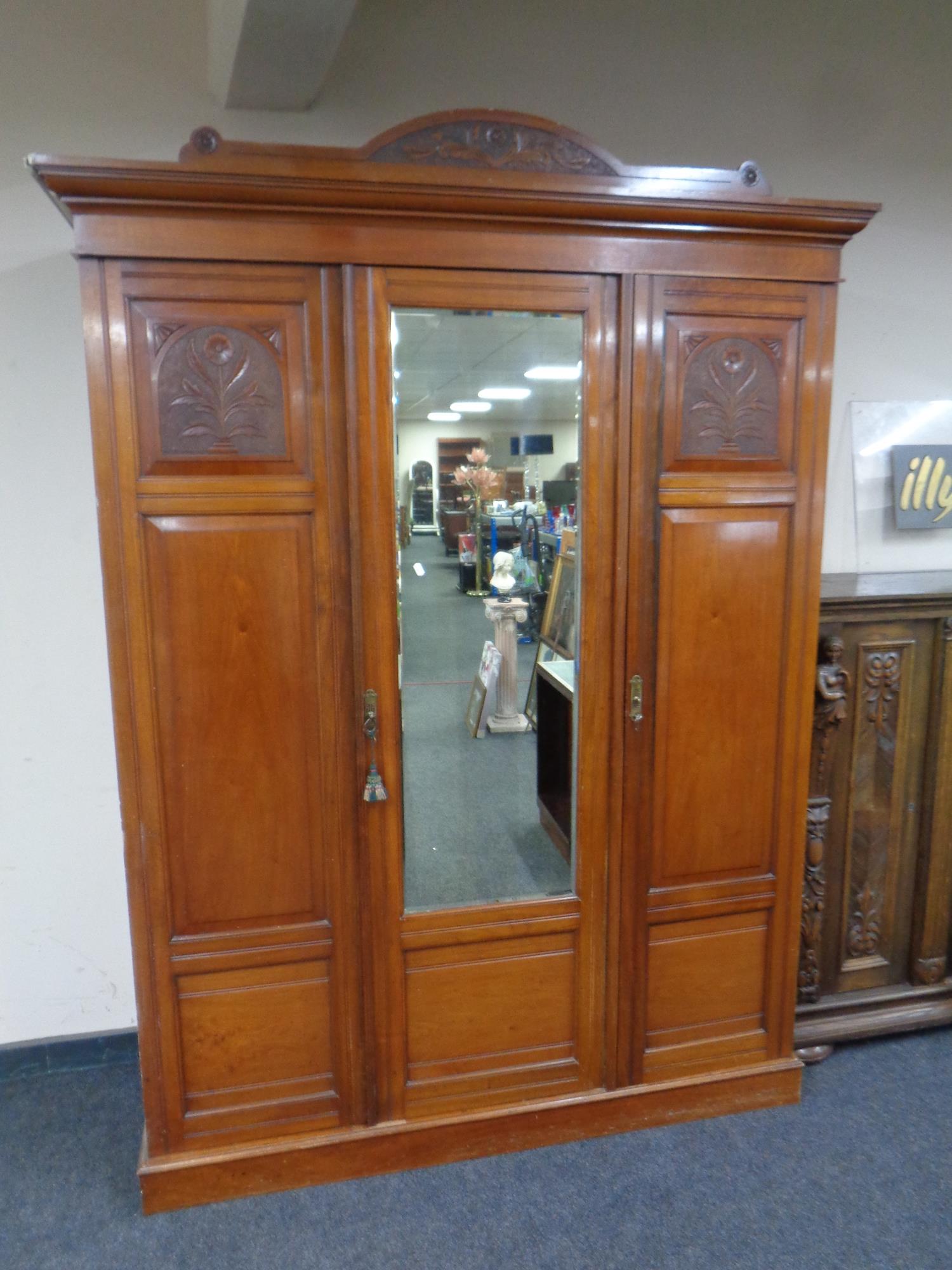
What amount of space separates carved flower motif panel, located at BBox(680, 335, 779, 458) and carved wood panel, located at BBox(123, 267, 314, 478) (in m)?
0.84

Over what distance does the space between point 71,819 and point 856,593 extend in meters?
2.22

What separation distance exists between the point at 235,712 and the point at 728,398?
4.30ft

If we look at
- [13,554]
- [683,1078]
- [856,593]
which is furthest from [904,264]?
[13,554]

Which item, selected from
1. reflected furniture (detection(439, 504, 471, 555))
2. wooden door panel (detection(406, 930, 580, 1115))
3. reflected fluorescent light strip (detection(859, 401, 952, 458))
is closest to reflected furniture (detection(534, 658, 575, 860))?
wooden door panel (detection(406, 930, 580, 1115))

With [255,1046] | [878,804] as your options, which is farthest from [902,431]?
[255,1046]

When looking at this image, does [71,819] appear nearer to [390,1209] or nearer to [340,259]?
[390,1209]

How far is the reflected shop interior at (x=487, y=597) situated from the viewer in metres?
1.91

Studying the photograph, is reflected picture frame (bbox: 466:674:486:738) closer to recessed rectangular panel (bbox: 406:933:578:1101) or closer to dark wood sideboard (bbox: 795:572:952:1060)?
recessed rectangular panel (bbox: 406:933:578:1101)

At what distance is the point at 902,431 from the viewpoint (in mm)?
2809

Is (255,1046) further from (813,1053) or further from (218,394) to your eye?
(813,1053)

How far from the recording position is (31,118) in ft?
6.91

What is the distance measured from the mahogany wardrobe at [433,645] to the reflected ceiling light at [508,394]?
0.03 m

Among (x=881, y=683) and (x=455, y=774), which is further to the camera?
(x=881, y=683)

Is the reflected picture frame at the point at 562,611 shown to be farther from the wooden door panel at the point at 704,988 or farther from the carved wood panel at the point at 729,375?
the wooden door panel at the point at 704,988
